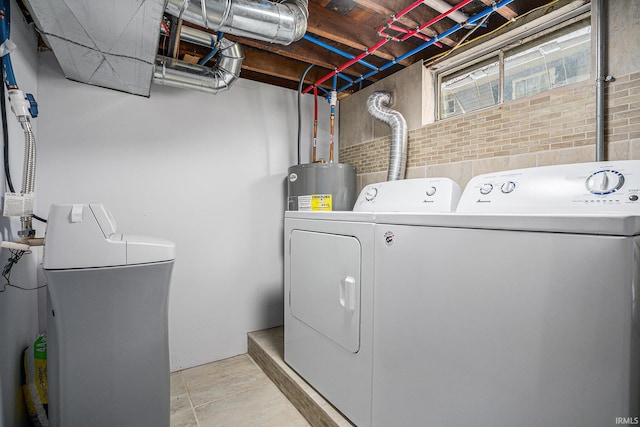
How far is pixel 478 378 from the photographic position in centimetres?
90

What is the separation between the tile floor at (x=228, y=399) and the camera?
5.31 feet

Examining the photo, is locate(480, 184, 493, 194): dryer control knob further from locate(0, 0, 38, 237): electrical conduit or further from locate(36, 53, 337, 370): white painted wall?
locate(0, 0, 38, 237): electrical conduit

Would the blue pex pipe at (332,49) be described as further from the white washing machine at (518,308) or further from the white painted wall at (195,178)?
the white washing machine at (518,308)

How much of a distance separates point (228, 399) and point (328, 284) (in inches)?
40.7

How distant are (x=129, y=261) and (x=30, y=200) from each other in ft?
1.84

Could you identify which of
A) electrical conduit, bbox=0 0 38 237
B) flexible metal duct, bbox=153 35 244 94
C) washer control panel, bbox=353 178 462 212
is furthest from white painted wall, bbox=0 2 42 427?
washer control panel, bbox=353 178 462 212

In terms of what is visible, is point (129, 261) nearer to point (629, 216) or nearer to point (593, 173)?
point (629, 216)

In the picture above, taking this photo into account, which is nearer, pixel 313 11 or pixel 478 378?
pixel 478 378

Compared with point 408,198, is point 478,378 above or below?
below

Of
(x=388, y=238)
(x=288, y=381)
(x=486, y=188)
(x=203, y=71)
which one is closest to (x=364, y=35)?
(x=203, y=71)

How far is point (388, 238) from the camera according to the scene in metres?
1.19

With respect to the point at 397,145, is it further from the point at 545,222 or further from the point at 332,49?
→ the point at 545,222

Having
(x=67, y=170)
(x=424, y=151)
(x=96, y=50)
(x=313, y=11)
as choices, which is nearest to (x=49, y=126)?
(x=67, y=170)

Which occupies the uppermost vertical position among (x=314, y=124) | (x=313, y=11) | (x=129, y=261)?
(x=313, y=11)
